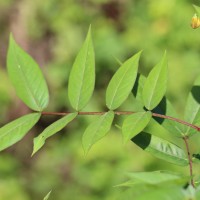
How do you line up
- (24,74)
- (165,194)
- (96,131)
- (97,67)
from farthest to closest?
1. (97,67)
2. (24,74)
3. (96,131)
4. (165,194)

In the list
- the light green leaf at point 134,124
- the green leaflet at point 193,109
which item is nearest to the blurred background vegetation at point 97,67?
the green leaflet at point 193,109

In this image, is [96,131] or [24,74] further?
[24,74]

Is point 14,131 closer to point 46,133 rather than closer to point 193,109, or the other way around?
point 46,133

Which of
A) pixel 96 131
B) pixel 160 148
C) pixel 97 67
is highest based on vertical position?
pixel 96 131

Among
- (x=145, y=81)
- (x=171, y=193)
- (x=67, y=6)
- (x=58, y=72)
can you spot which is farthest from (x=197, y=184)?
(x=67, y=6)

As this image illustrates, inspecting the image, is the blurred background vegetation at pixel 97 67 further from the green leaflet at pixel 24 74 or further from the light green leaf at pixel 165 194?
the light green leaf at pixel 165 194

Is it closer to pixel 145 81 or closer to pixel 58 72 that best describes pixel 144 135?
pixel 145 81

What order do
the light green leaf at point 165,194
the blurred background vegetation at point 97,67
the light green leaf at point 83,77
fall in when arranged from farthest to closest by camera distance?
the blurred background vegetation at point 97,67 → the light green leaf at point 83,77 → the light green leaf at point 165,194

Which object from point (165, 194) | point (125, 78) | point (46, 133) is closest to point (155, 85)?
point (125, 78)
